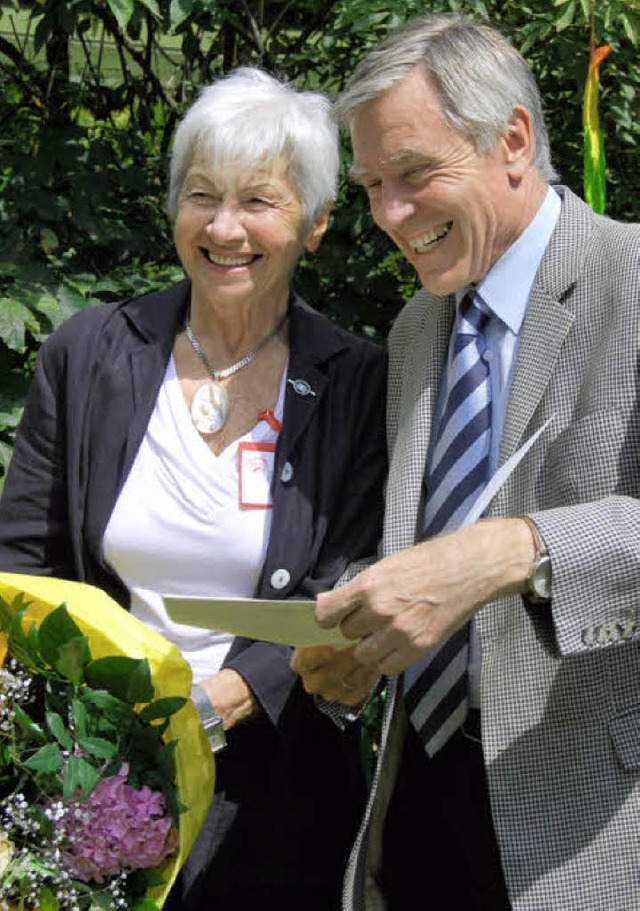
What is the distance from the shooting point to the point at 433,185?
2.31 metres

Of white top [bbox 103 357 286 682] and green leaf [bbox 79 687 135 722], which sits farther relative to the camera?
white top [bbox 103 357 286 682]

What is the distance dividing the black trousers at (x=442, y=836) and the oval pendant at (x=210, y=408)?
0.71 m

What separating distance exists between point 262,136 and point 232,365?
455 mm

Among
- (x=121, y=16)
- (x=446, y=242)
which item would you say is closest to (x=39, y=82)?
(x=121, y=16)

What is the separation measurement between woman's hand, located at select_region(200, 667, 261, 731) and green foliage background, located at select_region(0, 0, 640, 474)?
1.38 metres

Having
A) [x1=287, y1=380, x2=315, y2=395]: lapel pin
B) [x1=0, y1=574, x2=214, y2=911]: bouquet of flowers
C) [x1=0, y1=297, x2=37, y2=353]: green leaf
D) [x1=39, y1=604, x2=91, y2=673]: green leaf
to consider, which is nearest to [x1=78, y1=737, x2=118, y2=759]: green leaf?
[x1=0, y1=574, x2=214, y2=911]: bouquet of flowers

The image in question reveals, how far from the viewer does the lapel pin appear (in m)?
2.72

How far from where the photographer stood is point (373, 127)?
7.68ft

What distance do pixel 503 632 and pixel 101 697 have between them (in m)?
0.64

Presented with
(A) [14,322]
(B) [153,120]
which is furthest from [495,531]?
(B) [153,120]

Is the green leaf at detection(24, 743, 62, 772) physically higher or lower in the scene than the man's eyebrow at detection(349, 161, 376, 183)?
lower

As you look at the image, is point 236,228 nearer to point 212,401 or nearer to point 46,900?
point 212,401

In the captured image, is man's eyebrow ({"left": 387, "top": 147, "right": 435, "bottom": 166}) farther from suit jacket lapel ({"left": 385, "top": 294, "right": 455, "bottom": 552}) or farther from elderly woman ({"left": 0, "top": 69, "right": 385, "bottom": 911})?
elderly woman ({"left": 0, "top": 69, "right": 385, "bottom": 911})

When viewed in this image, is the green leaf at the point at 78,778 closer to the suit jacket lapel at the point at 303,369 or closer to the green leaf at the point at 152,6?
the suit jacket lapel at the point at 303,369
